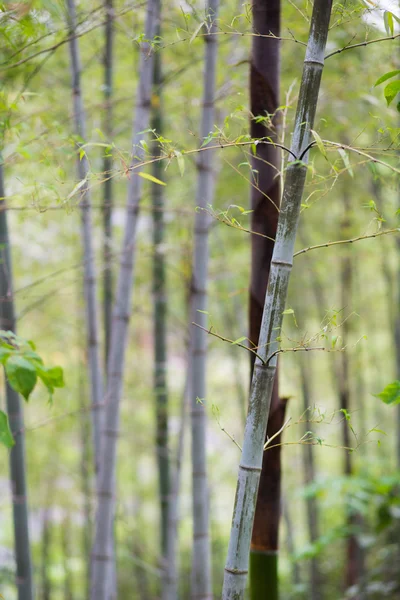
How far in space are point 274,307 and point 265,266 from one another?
1.66 feet

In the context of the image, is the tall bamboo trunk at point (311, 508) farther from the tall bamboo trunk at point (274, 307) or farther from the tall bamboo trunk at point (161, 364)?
the tall bamboo trunk at point (274, 307)

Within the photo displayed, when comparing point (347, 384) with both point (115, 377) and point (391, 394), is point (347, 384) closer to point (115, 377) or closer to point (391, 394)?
point (115, 377)

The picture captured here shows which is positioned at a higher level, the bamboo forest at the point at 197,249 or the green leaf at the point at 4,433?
the bamboo forest at the point at 197,249

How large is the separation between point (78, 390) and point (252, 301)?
5.20m

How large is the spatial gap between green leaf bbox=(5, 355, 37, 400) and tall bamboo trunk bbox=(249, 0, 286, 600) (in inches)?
23.2

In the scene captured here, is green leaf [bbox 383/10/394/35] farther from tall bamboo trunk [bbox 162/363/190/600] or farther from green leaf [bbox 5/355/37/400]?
tall bamboo trunk [bbox 162/363/190/600]

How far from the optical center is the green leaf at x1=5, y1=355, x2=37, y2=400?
1.08 m

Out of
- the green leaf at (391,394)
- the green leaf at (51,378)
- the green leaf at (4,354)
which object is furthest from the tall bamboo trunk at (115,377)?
the green leaf at (391,394)

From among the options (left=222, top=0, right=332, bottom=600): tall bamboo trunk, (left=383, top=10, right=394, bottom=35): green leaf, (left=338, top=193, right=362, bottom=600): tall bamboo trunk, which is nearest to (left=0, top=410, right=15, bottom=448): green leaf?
(left=222, top=0, right=332, bottom=600): tall bamboo trunk

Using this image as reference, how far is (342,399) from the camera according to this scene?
489 cm

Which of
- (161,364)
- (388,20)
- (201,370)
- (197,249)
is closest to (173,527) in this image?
(161,364)

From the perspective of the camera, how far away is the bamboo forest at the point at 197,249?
3.23 ft

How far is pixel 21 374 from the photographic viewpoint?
1088 millimetres

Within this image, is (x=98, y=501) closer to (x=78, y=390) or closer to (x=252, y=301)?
(x=252, y=301)
